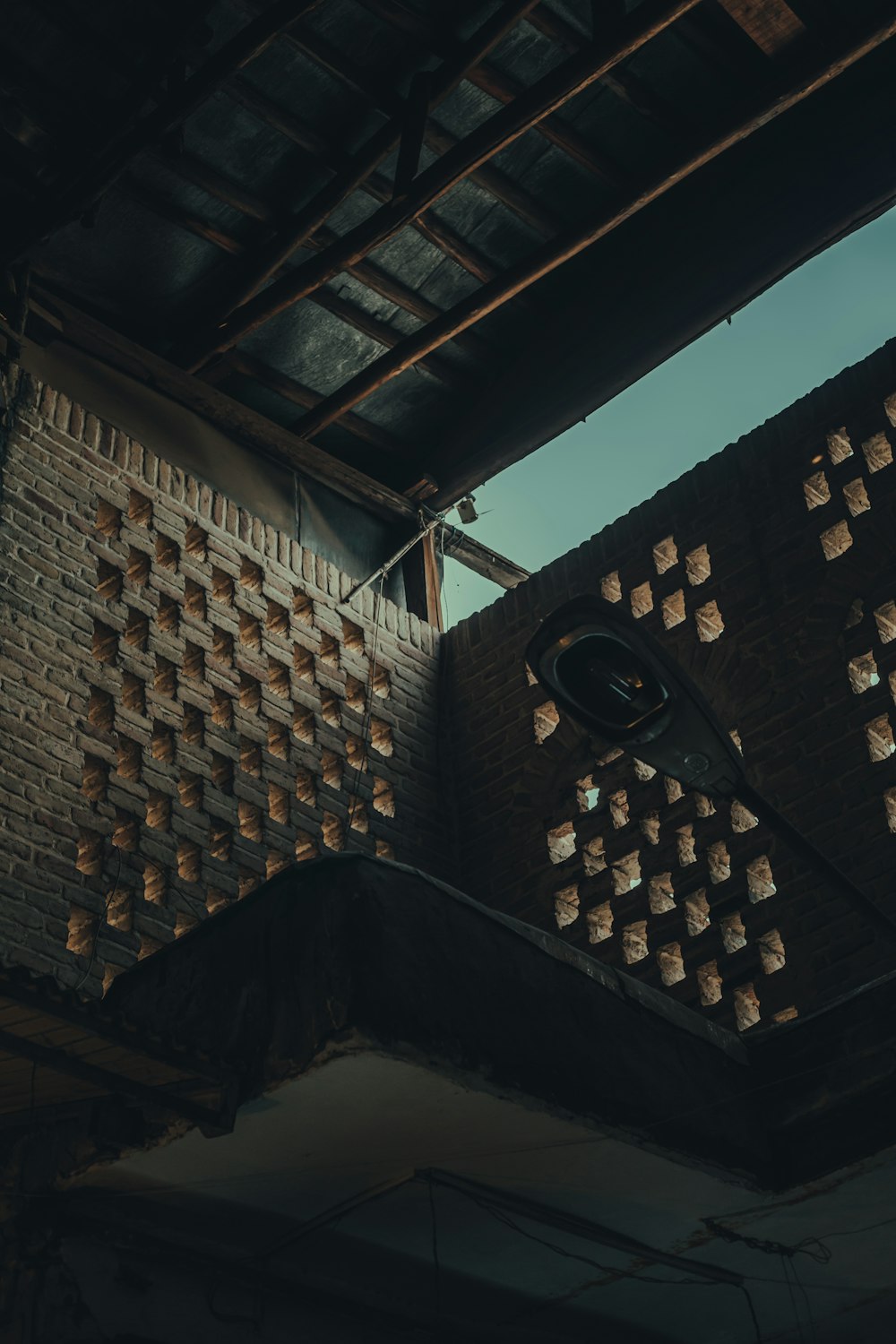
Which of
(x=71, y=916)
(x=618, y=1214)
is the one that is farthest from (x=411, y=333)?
(x=618, y=1214)

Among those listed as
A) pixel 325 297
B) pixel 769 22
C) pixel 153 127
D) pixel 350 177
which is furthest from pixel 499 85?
pixel 153 127

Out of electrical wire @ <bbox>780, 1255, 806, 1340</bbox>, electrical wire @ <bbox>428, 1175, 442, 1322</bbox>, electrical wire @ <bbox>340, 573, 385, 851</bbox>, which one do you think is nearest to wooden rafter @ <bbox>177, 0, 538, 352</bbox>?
electrical wire @ <bbox>340, 573, 385, 851</bbox>

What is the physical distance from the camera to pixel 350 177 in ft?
26.2

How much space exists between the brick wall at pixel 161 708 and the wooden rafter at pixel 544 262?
1016 mm

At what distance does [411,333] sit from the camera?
923 centimetres

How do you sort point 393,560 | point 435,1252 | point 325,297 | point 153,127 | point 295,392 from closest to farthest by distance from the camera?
point 435,1252 < point 153,127 < point 325,297 < point 295,392 < point 393,560

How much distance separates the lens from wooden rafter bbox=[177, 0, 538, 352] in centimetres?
743

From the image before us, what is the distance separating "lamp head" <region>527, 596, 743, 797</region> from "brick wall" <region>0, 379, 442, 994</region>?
3.10 meters

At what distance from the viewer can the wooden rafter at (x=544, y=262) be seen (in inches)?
308

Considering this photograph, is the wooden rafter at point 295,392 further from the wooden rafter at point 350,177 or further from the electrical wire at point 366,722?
the electrical wire at point 366,722

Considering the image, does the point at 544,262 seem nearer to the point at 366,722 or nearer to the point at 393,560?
the point at 393,560

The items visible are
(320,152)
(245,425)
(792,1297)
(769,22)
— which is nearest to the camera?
(792,1297)

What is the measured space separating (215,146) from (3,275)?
49.3 inches

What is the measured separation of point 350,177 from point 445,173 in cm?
50
